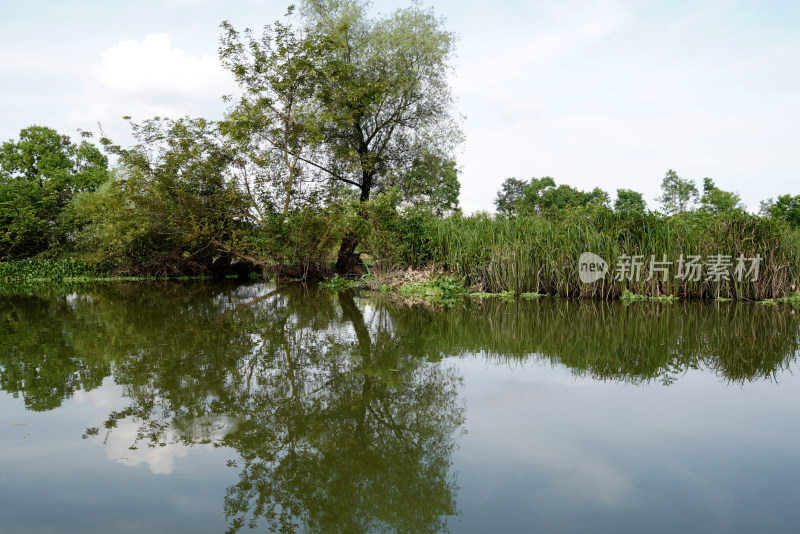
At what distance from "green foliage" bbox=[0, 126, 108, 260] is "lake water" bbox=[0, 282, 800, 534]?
70.7 ft

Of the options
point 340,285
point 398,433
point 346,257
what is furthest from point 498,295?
point 398,433

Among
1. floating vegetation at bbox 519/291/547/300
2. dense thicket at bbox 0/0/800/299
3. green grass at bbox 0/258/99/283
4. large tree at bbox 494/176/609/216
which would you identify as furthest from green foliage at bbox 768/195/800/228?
green grass at bbox 0/258/99/283

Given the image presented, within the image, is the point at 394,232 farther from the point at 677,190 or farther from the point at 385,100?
the point at 677,190

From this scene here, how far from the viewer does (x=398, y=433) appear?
10.9ft

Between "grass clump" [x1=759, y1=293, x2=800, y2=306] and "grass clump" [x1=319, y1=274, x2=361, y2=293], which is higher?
"grass clump" [x1=759, y1=293, x2=800, y2=306]

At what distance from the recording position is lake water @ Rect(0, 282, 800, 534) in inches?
94.0

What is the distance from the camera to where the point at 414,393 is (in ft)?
13.8

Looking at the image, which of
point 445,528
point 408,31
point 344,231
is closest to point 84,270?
point 344,231

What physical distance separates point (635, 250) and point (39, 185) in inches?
1225

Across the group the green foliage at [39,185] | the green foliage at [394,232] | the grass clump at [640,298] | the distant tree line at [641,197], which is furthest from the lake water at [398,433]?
the distant tree line at [641,197]

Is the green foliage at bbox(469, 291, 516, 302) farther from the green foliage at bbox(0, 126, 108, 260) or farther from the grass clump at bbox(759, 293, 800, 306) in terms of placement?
the green foliage at bbox(0, 126, 108, 260)
